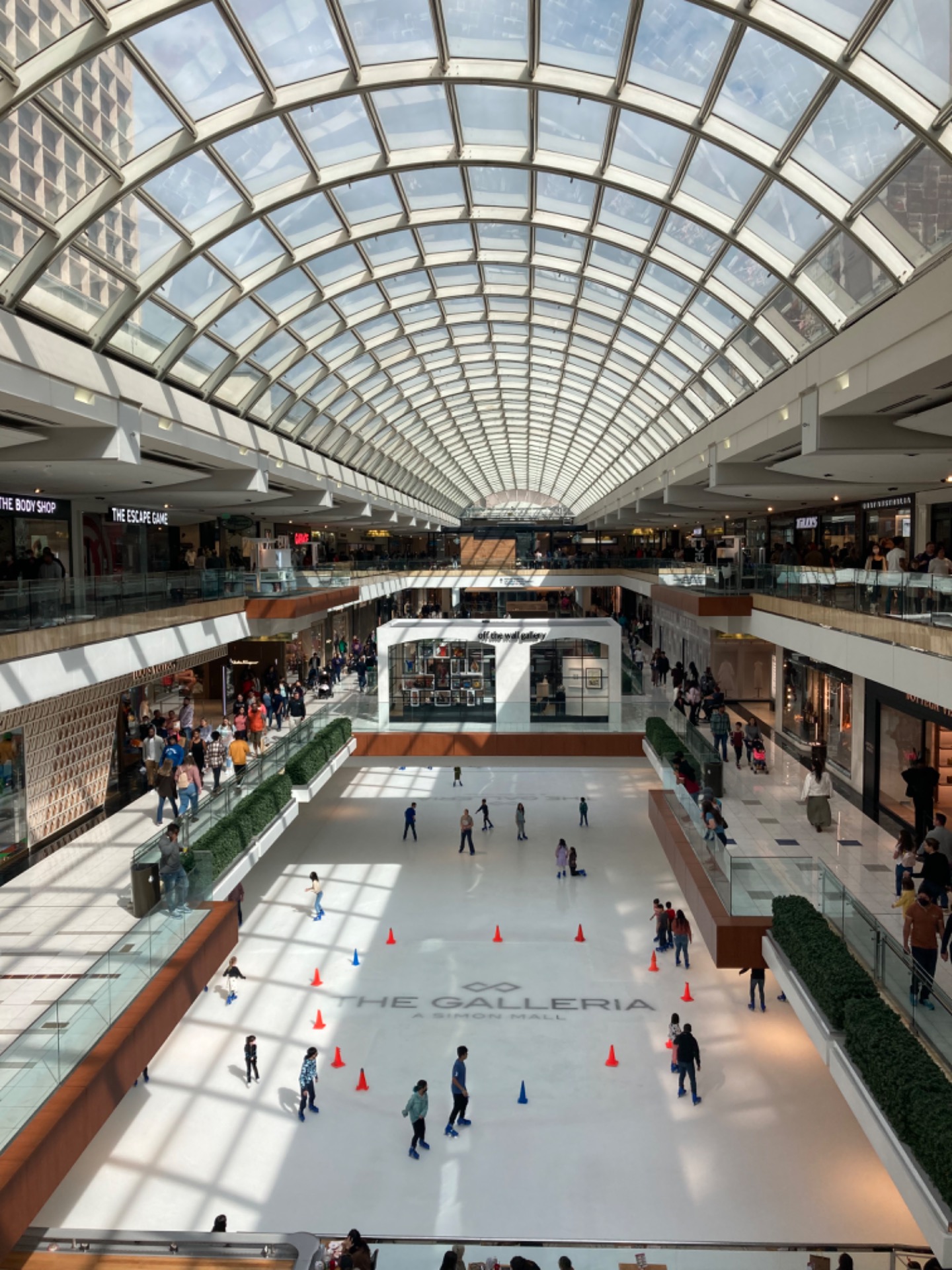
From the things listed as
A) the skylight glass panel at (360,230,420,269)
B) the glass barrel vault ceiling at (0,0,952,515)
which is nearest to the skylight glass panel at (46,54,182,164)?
the glass barrel vault ceiling at (0,0,952,515)

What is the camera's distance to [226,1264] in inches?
388

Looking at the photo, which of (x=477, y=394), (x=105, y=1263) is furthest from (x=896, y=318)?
(x=477, y=394)

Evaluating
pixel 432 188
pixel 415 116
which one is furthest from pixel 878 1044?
pixel 432 188

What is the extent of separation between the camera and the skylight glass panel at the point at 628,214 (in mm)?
22953

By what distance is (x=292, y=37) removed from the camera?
16.2 metres

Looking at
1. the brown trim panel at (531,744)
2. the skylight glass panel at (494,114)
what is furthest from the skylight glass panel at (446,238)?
the brown trim panel at (531,744)

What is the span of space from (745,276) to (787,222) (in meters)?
3.58

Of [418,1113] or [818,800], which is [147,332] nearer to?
[418,1113]

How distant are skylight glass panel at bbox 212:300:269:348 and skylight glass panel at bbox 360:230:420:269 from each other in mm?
3452

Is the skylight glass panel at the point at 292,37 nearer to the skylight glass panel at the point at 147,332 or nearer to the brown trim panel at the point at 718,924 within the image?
the skylight glass panel at the point at 147,332

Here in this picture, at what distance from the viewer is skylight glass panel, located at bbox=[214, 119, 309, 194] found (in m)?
18.8

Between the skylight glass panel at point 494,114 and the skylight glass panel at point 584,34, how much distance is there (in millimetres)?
1425

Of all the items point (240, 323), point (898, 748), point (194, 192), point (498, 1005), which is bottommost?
point (498, 1005)

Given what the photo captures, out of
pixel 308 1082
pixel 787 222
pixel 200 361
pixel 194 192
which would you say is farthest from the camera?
pixel 200 361
